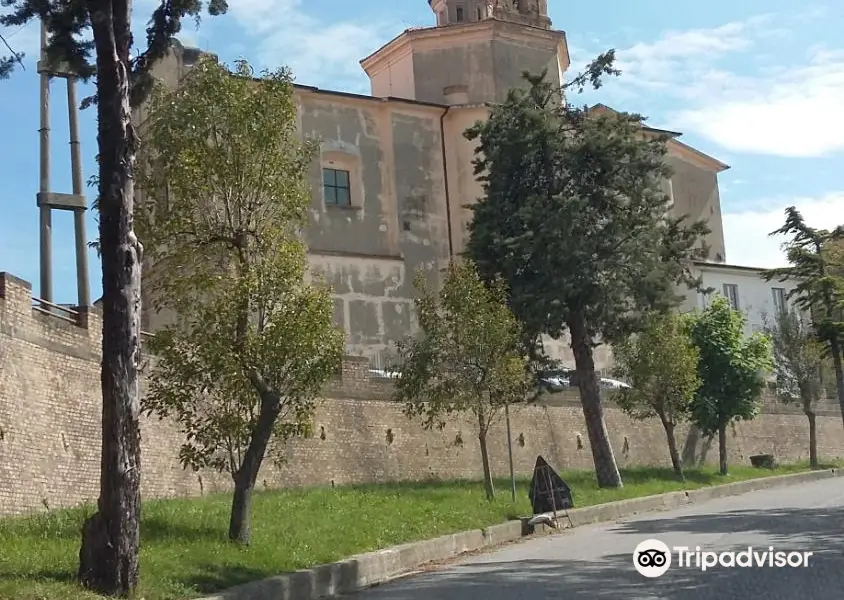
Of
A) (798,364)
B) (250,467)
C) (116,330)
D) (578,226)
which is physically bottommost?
(250,467)

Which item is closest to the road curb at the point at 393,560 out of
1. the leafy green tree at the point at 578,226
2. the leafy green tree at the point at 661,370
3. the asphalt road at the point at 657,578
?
the asphalt road at the point at 657,578

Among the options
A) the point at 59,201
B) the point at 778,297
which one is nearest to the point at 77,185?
the point at 59,201

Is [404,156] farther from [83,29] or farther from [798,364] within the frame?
[83,29]

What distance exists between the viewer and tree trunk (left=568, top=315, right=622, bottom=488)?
29922mm

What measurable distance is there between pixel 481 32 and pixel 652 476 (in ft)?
76.5

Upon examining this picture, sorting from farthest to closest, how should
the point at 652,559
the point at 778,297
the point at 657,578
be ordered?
the point at 778,297, the point at 652,559, the point at 657,578

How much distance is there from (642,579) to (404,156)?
120ft

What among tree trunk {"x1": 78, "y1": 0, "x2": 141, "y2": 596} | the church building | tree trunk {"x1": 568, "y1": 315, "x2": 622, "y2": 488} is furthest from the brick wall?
the church building

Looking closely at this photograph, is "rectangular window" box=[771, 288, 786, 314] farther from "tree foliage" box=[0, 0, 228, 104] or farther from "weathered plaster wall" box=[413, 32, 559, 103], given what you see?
"tree foliage" box=[0, 0, 228, 104]

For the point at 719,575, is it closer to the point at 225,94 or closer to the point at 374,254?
the point at 225,94

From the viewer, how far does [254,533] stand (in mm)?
16203

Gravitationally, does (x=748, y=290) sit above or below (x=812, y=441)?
above

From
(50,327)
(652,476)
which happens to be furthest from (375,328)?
(50,327)

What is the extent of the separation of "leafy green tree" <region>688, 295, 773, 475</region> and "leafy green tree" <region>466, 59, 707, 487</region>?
763cm
